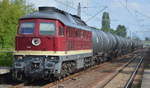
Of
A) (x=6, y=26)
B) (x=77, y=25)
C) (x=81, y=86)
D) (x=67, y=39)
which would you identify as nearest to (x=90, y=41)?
(x=77, y=25)

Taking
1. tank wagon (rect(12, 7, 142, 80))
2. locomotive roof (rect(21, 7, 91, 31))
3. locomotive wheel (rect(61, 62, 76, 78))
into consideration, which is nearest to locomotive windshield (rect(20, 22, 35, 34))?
tank wagon (rect(12, 7, 142, 80))

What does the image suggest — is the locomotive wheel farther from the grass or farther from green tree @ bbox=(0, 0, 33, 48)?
green tree @ bbox=(0, 0, 33, 48)

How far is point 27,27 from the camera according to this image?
1822 cm

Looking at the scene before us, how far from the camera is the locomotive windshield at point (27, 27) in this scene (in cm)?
1809

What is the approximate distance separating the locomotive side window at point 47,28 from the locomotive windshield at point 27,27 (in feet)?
1.53

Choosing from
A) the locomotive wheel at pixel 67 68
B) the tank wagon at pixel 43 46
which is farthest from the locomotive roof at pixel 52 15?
the locomotive wheel at pixel 67 68

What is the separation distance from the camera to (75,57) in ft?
69.7

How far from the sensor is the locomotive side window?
1798cm

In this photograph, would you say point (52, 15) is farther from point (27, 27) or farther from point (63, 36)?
point (27, 27)

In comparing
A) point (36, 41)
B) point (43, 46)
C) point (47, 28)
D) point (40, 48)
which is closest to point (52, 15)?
point (47, 28)

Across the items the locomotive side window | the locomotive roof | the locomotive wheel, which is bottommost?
the locomotive wheel

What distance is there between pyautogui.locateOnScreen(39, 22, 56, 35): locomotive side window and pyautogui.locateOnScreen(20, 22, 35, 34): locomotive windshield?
1.53ft

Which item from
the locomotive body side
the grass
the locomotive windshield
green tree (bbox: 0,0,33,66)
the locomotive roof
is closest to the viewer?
the locomotive body side

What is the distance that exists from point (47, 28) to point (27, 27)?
3.48 ft
